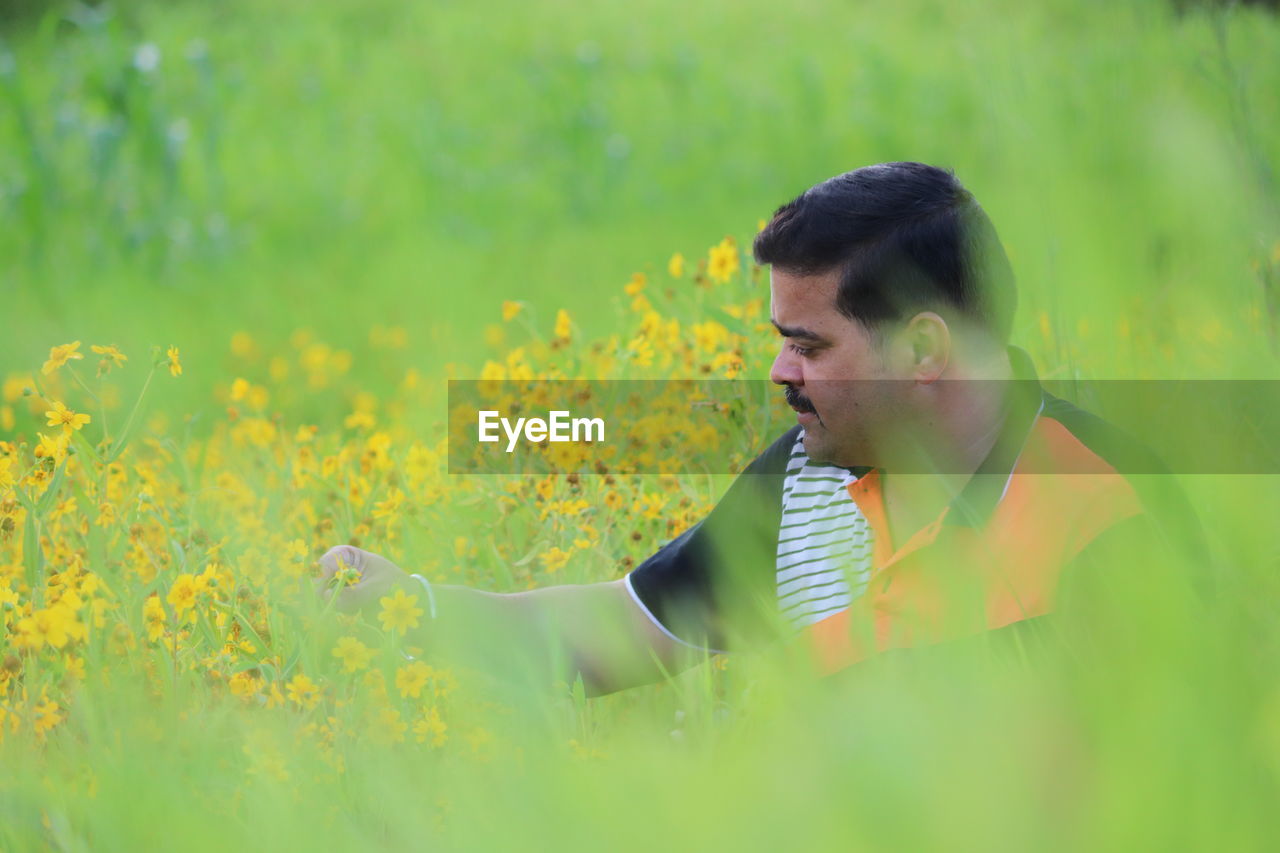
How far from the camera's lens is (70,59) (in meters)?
8.09

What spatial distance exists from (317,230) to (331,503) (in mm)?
3880

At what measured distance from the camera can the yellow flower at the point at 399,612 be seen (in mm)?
1893

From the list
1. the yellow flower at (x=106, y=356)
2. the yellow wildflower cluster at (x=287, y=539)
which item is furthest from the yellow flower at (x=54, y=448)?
the yellow flower at (x=106, y=356)

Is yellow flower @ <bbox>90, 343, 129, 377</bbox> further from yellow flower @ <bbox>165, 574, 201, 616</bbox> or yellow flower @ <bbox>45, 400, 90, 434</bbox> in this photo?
yellow flower @ <bbox>165, 574, 201, 616</bbox>

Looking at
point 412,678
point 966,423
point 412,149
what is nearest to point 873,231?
point 966,423

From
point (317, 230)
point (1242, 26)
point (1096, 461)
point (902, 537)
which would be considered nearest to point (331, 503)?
point (902, 537)

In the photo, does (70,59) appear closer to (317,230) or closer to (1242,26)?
(317,230)

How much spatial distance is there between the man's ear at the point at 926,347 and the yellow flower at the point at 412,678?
2.72ft

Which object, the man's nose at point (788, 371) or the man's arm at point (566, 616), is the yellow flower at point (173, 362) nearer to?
the man's arm at point (566, 616)

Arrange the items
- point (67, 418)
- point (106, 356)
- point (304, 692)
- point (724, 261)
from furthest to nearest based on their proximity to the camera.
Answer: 1. point (724, 261)
2. point (106, 356)
3. point (67, 418)
4. point (304, 692)

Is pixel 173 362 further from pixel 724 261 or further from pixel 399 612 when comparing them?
pixel 724 261

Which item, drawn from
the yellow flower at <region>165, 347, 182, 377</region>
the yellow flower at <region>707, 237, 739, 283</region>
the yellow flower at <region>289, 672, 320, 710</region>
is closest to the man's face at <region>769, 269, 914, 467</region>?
the yellow flower at <region>289, 672, 320, 710</region>

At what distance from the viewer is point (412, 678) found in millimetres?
1871

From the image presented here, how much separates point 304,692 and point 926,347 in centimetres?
100
